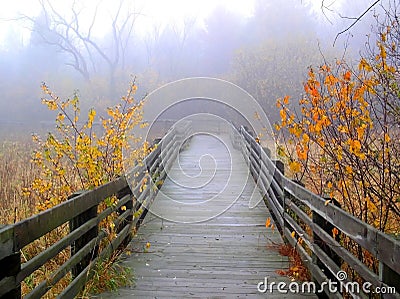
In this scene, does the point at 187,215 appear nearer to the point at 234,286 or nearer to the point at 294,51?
the point at 234,286

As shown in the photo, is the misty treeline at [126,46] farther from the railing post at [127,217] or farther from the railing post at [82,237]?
the railing post at [82,237]

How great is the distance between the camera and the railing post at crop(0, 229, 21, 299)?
7.53ft

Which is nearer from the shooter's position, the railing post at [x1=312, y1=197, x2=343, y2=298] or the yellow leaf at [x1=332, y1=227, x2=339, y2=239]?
the yellow leaf at [x1=332, y1=227, x2=339, y2=239]

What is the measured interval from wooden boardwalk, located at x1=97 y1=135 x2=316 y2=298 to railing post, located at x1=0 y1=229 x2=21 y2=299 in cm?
141

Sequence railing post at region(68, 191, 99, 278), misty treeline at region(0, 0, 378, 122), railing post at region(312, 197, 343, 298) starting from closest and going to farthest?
railing post at region(312, 197, 343, 298) < railing post at region(68, 191, 99, 278) < misty treeline at region(0, 0, 378, 122)

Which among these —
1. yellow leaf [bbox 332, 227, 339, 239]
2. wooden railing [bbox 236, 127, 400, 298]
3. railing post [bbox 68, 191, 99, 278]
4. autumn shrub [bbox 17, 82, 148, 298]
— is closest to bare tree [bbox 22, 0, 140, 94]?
autumn shrub [bbox 17, 82, 148, 298]

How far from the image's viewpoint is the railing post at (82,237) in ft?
11.5

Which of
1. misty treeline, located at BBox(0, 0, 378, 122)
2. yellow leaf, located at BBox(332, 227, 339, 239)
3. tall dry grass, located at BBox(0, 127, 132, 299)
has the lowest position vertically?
tall dry grass, located at BBox(0, 127, 132, 299)

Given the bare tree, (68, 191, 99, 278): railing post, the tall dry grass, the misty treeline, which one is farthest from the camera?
the bare tree

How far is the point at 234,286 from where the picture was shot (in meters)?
3.95

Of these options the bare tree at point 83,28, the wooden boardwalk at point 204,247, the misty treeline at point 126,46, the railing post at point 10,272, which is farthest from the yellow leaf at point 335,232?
the bare tree at point 83,28

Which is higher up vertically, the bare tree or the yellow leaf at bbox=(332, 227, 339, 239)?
the bare tree

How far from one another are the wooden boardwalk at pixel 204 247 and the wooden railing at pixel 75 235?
308 mm

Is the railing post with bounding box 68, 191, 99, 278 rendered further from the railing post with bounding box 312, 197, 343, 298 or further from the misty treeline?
the misty treeline
